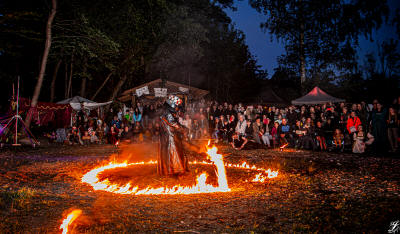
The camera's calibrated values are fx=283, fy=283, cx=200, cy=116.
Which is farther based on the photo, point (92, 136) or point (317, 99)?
point (92, 136)

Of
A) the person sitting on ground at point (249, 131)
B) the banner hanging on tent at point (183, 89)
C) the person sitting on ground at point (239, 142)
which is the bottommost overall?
the person sitting on ground at point (239, 142)

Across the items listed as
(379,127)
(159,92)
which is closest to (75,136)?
(159,92)

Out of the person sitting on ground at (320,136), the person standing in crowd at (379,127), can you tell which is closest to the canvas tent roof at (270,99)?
the person sitting on ground at (320,136)

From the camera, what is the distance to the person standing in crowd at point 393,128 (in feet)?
39.9

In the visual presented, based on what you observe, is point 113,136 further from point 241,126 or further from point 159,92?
point 241,126

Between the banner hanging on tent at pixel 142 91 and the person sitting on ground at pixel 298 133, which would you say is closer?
the person sitting on ground at pixel 298 133

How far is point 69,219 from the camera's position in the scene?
412 centimetres

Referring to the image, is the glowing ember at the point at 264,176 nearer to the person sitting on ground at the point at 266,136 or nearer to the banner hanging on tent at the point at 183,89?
the person sitting on ground at the point at 266,136

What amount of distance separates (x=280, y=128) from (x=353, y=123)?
3.54 metres

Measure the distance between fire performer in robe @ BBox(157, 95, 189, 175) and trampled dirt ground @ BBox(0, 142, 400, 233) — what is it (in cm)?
36

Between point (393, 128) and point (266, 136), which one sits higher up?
point (393, 128)

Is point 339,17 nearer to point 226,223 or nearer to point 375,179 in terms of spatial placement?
point 375,179

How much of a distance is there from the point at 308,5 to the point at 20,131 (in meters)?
24.3

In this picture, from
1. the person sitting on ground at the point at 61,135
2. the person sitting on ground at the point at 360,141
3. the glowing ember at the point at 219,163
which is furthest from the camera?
the person sitting on ground at the point at 61,135
